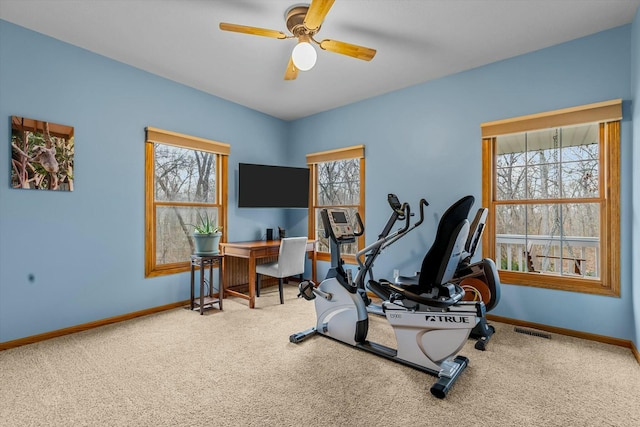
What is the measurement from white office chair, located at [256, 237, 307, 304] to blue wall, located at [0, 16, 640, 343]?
969 millimetres

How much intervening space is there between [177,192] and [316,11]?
2.74 metres

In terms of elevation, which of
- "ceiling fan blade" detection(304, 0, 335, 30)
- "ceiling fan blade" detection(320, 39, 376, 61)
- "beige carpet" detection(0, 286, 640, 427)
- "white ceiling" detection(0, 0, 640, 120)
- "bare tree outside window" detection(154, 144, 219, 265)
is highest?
→ "white ceiling" detection(0, 0, 640, 120)

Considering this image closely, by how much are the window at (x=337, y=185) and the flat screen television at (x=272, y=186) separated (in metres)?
0.21

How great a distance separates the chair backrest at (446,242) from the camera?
6.37 feet

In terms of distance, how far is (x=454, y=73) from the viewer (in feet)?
11.2

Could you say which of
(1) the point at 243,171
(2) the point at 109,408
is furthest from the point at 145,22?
(2) the point at 109,408

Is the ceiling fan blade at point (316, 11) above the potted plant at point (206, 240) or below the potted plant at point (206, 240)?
above

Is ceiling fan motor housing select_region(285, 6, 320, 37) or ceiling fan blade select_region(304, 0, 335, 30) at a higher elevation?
ceiling fan motor housing select_region(285, 6, 320, 37)

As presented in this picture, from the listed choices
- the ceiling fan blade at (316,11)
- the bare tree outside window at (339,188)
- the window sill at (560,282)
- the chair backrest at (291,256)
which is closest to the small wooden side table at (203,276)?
the chair backrest at (291,256)

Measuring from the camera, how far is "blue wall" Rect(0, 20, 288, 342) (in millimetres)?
2514

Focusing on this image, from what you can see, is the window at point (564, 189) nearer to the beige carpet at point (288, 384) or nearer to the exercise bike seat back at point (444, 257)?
the beige carpet at point (288, 384)

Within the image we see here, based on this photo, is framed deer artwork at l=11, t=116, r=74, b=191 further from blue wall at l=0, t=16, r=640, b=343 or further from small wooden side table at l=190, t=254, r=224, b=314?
small wooden side table at l=190, t=254, r=224, b=314

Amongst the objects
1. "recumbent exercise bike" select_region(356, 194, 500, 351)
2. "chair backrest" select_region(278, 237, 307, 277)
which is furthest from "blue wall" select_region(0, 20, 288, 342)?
"recumbent exercise bike" select_region(356, 194, 500, 351)

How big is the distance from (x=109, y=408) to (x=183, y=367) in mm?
517
